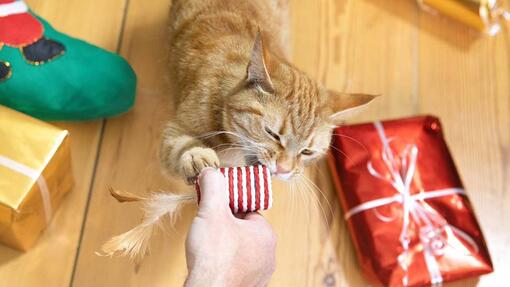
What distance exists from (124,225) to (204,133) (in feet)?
1.17

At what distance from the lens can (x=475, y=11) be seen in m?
1.49

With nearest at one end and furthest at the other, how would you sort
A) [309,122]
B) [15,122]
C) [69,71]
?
[309,122] → [15,122] → [69,71]

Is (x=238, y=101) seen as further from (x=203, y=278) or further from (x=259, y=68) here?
(x=203, y=278)

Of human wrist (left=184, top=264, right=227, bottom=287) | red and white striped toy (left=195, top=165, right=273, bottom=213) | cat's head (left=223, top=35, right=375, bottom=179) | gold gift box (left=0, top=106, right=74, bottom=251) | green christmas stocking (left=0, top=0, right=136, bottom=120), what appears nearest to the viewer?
human wrist (left=184, top=264, right=227, bottom=287)

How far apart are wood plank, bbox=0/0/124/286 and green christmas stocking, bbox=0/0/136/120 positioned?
0.31 feet

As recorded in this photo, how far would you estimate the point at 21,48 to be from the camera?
1199 mm

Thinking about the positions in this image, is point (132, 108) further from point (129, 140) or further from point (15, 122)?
point (15, 122)

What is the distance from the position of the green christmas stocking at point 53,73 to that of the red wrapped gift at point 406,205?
0.57 metres

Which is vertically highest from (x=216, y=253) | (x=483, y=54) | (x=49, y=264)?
(x=483, y=54)

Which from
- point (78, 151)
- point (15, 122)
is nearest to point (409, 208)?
point (78, 151)

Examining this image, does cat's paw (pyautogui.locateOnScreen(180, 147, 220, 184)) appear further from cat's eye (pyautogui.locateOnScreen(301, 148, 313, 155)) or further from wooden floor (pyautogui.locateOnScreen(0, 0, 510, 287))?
wooden floor (pyautogui.locateOnScreen(0, 0, 510, 287))

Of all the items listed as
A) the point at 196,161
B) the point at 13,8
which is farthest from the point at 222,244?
the point at 13,8

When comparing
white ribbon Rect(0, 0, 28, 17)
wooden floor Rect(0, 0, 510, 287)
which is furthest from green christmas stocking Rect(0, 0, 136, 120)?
wooden floor Rect(0, 0, 510, 287)

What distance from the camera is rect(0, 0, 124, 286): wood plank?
3.91ft
